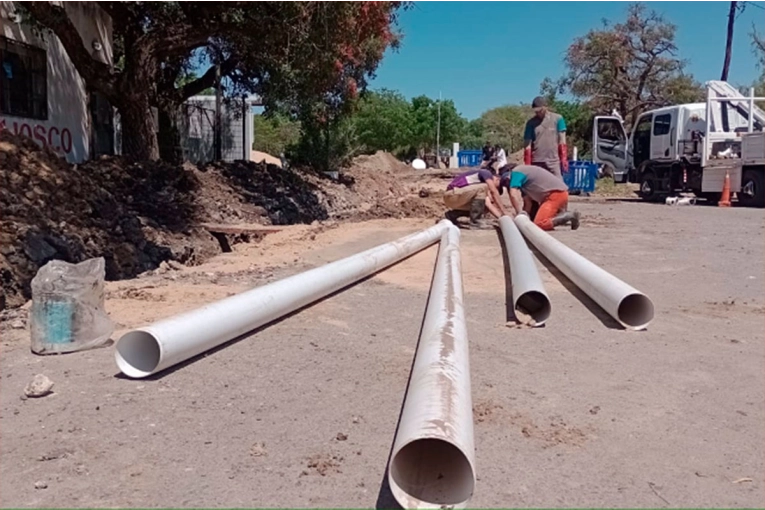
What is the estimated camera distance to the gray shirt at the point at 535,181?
10445mm

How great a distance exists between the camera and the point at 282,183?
17688 mm

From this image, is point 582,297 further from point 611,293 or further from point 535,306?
point 611,293

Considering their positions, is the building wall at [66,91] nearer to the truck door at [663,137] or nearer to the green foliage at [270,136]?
the truck door at [663,137]

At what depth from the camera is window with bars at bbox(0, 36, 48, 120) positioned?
38.7ft

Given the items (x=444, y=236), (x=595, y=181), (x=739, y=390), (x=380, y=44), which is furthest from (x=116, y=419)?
(x=595, y=181)

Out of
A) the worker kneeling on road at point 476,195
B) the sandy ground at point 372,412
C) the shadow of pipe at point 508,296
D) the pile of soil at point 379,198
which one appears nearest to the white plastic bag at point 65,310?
the sandy ground at point 372,412

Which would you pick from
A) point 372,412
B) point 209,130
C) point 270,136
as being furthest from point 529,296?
point 270,136

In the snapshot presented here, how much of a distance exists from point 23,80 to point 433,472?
12219 mm

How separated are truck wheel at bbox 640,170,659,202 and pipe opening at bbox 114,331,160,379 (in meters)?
20.7

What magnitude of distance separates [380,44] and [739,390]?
15.5 metres

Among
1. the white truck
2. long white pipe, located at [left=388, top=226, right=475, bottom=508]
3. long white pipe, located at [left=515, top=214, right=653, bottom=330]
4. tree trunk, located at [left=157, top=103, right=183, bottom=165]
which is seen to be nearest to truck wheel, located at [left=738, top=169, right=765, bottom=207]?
the white truck

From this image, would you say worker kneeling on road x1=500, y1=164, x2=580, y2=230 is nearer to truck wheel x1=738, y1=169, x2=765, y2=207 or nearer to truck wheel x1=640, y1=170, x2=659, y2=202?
truck wheel x1=738, y1=169, x2=765, y2=207

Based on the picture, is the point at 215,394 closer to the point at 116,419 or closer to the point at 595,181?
the point at 116,419

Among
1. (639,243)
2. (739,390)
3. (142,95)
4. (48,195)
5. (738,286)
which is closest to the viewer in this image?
(739,390)
